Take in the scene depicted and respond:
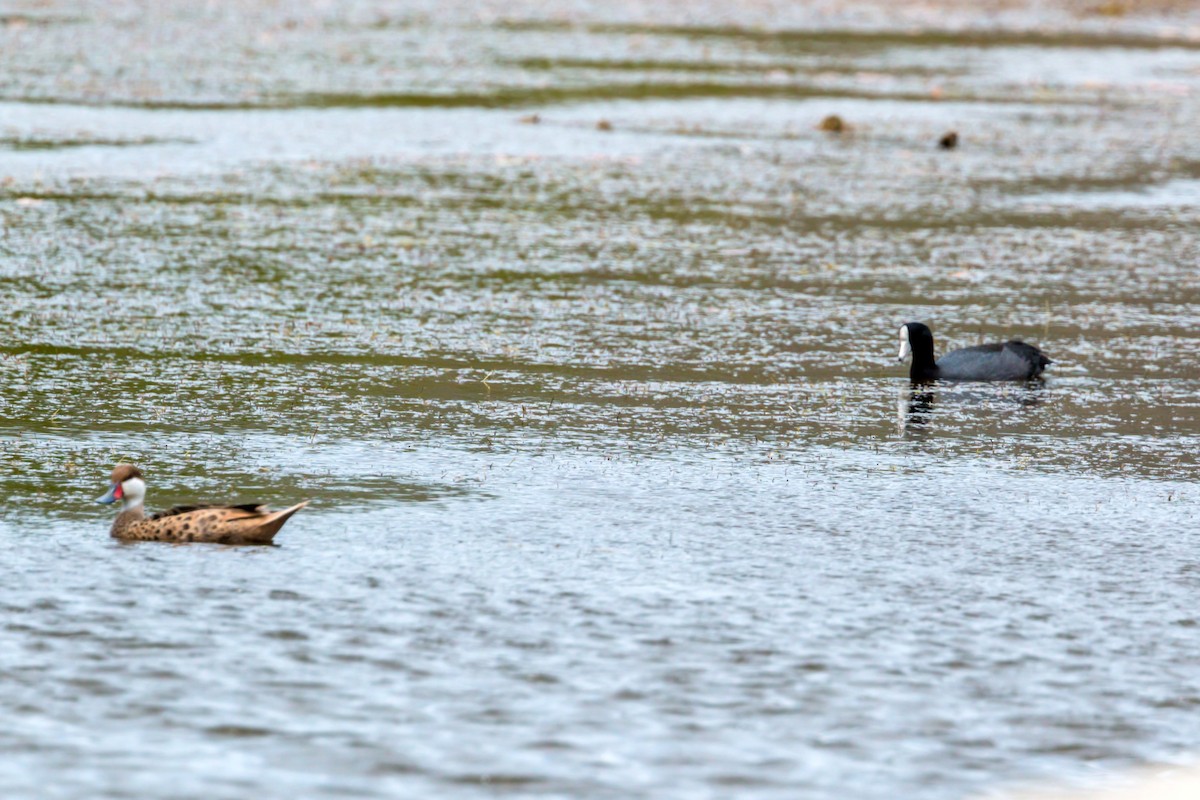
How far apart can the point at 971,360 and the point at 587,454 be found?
4095mm

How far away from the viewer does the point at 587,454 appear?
12219 mm

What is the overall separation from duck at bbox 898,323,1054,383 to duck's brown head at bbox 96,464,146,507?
21.7 feet

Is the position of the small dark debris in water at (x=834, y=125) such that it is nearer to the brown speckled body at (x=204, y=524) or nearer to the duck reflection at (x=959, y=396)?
the duck reflection at (x=959, y=396)

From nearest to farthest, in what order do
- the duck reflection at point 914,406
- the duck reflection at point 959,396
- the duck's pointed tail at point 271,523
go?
the duck's pointed tail at point 271,523 → the duck reflection at point 914,406 → the duck reflection at point 959,396

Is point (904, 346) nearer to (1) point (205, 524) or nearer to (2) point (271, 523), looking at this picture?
(2) point (271, 523)

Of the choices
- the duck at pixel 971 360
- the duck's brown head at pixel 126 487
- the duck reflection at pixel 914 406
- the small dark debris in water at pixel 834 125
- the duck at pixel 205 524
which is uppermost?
the small dark debris in water at pixel 834 125

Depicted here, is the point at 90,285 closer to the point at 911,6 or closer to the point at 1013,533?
the point at 1013,533

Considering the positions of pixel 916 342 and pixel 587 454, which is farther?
pixel 916 342

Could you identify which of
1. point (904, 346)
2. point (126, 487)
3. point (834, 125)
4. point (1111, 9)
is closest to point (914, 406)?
point (904, 346)

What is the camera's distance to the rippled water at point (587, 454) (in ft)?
25.3

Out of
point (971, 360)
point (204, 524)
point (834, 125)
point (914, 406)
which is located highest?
point (834, 125)

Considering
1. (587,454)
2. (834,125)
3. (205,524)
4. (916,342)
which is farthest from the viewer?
(834,125)

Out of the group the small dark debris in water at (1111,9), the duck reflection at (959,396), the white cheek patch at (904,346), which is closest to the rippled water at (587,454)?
the duck reflection at (959,396)

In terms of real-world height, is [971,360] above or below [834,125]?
below
